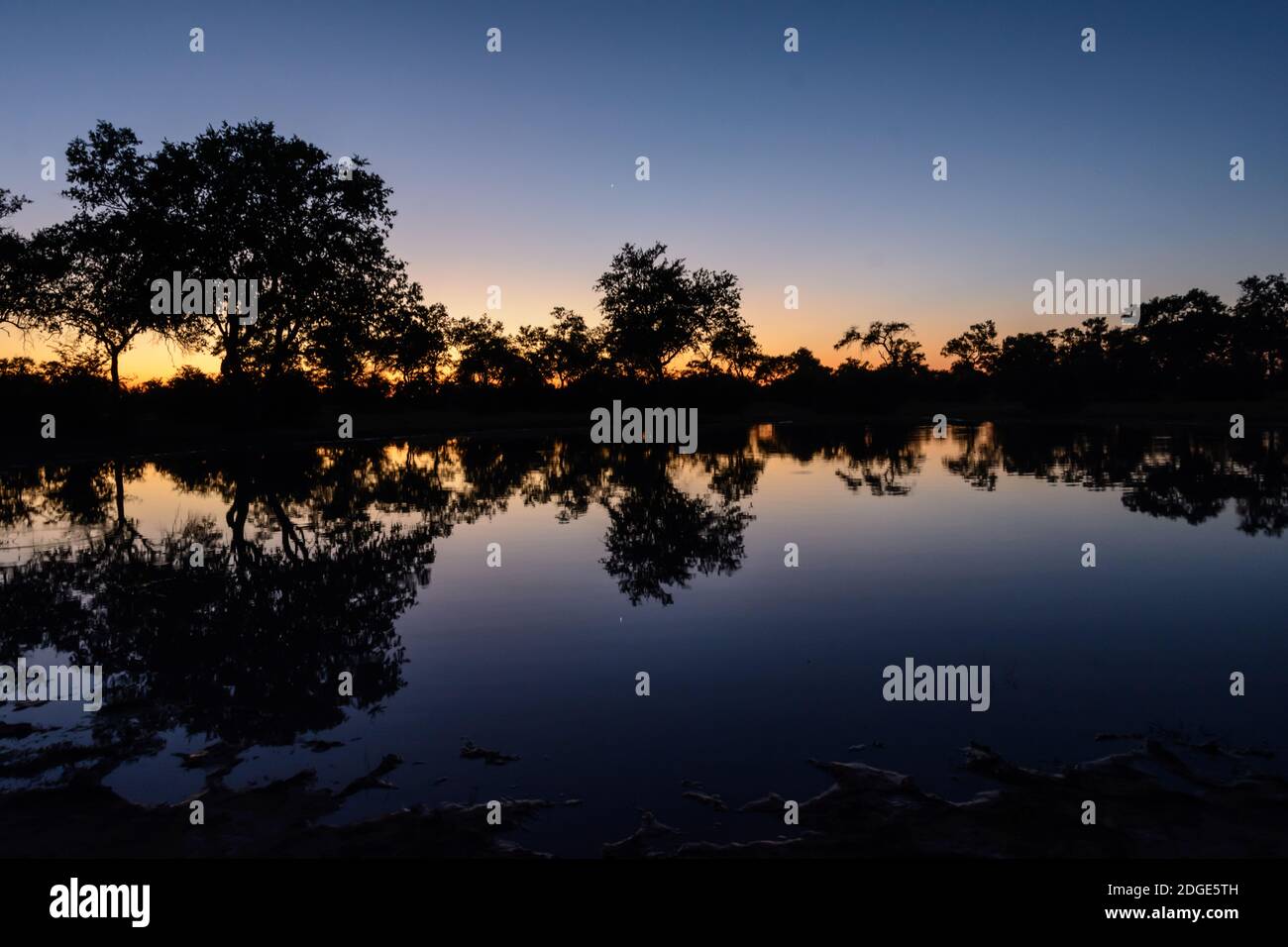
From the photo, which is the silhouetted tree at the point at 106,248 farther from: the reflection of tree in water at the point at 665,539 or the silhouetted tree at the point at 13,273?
the reflection of tree in water at the point at 665,539

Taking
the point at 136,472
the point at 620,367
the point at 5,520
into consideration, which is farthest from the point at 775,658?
the point at 620,367

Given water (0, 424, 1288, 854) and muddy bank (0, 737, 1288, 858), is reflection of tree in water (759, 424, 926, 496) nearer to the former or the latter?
water (0, 424, 1288, 854)

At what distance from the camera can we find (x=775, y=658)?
351 inches

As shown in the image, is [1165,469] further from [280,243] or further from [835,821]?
[280,243]

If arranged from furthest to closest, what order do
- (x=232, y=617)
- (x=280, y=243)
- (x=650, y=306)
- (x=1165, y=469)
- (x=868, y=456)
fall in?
(x=650, y=306), (x=280, y=243), (x=868, y=456), (x=1165, y=469), (x=232, y=617)

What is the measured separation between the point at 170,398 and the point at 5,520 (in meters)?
56.1

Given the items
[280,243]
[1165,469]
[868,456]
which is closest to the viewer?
[1165,469]

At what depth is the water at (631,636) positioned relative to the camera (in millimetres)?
6367

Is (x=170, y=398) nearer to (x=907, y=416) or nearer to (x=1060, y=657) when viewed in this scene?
(x=1060, y=657)

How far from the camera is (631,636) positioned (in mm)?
9953

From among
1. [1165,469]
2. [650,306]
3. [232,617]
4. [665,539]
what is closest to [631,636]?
[232,617]

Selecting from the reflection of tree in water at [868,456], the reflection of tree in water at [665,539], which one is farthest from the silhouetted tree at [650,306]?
the reflection of tree in water at [665,539]

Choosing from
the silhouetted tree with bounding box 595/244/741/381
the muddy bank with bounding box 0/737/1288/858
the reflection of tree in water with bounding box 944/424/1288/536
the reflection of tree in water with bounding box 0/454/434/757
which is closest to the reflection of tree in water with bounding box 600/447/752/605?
the reflection of tree in water with bounding box 0/454/434/757

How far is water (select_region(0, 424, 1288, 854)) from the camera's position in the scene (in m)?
6.37
